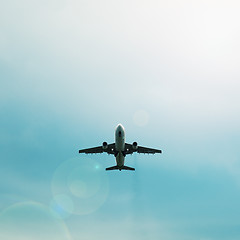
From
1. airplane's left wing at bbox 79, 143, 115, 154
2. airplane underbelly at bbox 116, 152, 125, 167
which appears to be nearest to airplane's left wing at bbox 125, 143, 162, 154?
airplane underbelly at bbox 116, 152, 125, 167

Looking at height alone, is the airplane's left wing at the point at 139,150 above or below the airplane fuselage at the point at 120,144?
above

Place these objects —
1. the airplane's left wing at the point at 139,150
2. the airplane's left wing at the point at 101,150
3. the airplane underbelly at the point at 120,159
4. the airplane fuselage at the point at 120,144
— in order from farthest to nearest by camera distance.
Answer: the airplane's left wing at the point at 101,150 → the airplane's left wing at the point at 139,150 → the airplane underbelly at the point at 120,159 → the airplane fuselage at the point at 120,144

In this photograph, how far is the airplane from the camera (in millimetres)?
84375

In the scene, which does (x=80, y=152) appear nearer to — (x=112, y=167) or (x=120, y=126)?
(x=112, y=167)

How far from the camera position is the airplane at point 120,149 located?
3322 inches

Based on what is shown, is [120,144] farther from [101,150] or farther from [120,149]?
[101,150]

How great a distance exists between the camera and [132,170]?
101750 mm

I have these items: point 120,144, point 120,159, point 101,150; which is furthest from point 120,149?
point 101,150

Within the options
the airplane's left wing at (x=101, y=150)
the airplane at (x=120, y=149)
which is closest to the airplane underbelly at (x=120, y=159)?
the airplane at (x=120, y=149)

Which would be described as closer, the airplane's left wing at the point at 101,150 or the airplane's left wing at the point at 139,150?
the airplane's left wing at the point at 139,150

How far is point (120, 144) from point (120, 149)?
4175mm

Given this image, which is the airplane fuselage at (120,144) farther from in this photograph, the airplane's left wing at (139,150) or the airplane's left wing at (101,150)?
the airplane's left wing at (139,150)

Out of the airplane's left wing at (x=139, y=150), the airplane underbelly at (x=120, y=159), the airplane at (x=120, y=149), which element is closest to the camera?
the airplane at (x=120, y=149)

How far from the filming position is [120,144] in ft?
285
